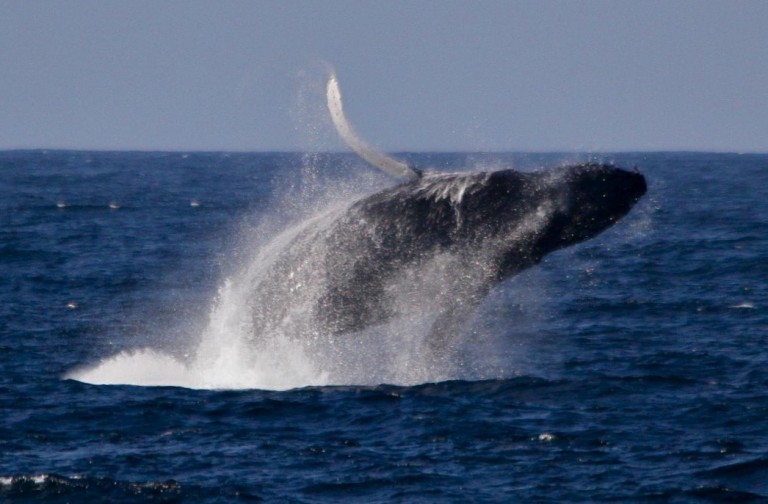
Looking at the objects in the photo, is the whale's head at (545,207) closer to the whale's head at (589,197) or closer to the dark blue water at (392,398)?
the whale's head at (589,197)

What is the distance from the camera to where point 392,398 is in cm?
2362

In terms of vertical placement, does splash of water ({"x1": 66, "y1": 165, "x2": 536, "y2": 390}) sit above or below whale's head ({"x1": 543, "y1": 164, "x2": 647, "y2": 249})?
below

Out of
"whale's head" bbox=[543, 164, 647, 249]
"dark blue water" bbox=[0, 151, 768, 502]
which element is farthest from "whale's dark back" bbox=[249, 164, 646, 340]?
"dark blue water" bbox=[0, 151, 768, 502]

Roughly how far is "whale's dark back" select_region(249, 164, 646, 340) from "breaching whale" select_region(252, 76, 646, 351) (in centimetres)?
2

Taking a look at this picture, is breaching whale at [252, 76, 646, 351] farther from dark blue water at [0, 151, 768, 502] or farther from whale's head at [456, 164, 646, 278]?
dark blue water at [0, 151, 768, 502]

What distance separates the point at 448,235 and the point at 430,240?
1.05ft

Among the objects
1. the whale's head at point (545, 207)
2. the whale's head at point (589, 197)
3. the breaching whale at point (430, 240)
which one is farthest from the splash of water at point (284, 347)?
the whale's head at point (589, 197)

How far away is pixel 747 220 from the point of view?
185 ft

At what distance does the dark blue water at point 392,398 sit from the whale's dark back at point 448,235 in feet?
4.54

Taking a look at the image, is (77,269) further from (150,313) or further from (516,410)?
(516,410)

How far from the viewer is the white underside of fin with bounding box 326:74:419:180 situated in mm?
21984

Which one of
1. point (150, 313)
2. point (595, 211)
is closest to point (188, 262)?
point (150, 313)

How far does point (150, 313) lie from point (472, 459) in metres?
17.3

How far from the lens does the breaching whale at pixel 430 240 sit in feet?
70.6
